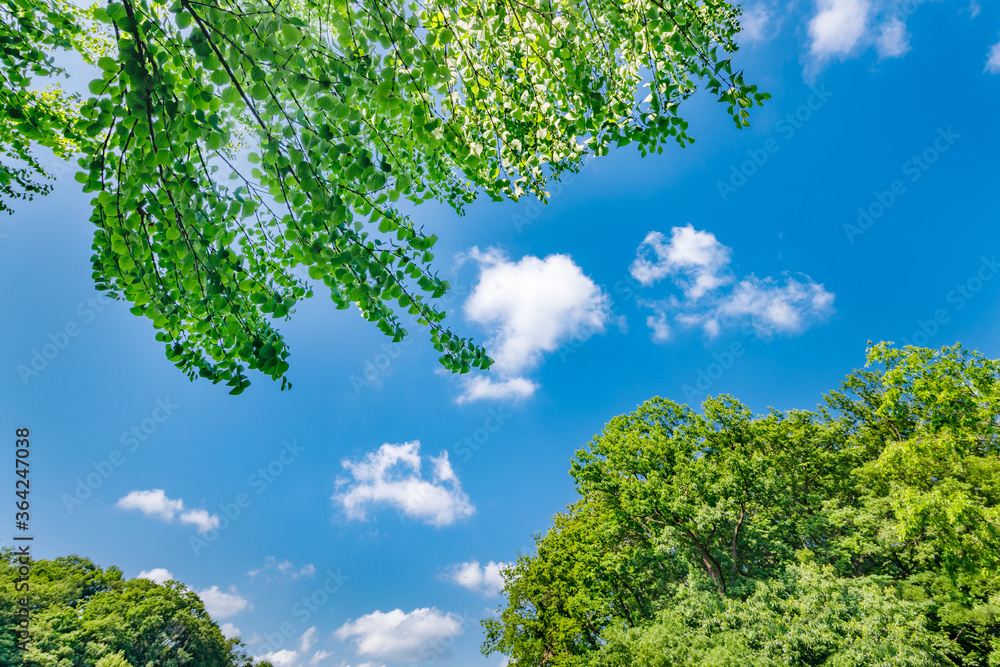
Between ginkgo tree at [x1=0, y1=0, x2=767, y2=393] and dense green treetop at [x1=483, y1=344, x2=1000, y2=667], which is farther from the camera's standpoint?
dense green treetop at [x1=483, y1=344, x2=1000, y2=667]

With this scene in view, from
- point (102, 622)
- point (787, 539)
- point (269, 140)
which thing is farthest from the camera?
point (102, 622)

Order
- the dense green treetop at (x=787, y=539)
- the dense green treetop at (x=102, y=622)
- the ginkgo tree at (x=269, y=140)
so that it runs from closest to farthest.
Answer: the ginkgo tree at (x=269, y=140) → the dense green treetop at (x=787, y=539) → the dense green treetop at (x=102, y=622)

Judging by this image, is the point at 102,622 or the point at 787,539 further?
the point at 102,622

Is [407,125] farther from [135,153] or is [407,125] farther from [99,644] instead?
[99,644]

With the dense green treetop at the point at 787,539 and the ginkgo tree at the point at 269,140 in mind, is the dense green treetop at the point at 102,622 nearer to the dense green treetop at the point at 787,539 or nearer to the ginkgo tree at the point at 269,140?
the dense green treetop at the point at 787,539

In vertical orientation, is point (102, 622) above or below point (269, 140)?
above

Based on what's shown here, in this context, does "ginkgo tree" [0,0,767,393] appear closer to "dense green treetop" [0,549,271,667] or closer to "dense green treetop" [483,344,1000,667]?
"dense green treetop" [483,344,1000,667]

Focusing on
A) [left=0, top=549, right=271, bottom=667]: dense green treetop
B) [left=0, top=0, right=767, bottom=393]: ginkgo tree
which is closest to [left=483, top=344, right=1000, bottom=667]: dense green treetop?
[left=0, top=0, right=767, bottom=393]: ginkgo tree

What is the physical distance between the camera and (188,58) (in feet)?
8.11

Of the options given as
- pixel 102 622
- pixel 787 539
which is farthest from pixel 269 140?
pixel 102 622

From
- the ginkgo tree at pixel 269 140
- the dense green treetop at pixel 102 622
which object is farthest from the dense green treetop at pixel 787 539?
the dense green treetop at pixel 102 622

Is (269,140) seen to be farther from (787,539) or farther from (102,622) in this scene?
(102,622)

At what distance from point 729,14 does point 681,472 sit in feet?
49.9

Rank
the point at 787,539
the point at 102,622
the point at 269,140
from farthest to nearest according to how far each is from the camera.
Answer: the point at 102,622, the point at 787,539, the point at 269,140
